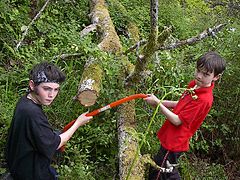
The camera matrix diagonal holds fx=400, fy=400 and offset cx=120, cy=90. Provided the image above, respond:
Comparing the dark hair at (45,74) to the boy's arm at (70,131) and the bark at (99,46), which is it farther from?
the bark at (99,46)

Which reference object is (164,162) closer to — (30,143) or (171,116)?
(171,116)

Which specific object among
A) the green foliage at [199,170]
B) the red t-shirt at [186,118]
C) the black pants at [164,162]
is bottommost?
the green foliage at [199,170]

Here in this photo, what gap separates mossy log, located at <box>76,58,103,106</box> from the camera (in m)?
4.16

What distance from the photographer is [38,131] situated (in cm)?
318

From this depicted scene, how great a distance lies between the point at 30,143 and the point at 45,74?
59cm

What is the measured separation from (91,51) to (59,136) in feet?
4.55

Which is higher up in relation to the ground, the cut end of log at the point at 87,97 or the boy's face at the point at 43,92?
the boy's face at the point at 43,92

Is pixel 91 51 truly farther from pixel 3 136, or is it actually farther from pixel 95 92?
pixel 3 136

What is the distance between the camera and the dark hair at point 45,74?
3333 mm

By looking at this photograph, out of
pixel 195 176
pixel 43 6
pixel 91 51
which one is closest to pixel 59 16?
pixel 43 6

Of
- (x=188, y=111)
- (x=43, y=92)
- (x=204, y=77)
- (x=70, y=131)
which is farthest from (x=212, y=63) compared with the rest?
(x=43, y=92)

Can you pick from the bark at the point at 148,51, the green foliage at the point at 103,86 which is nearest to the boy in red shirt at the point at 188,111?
the green foliage at the point at 103,86

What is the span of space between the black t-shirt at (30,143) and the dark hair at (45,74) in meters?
0.19

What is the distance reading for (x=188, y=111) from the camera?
3826 mm
